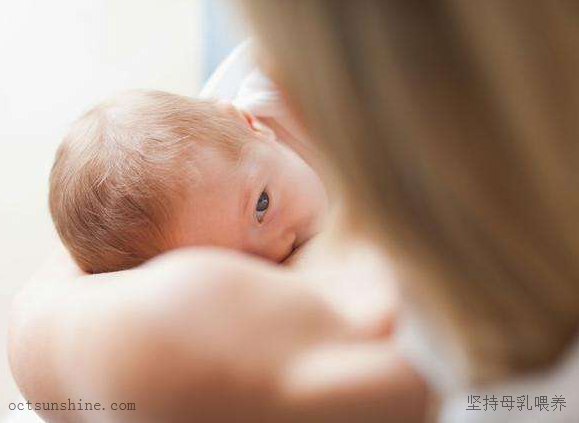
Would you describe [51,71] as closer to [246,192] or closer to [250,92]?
[250,92]

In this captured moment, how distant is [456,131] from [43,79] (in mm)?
1551

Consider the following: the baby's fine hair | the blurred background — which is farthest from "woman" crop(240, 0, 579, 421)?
the blurred background

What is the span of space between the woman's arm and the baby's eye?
253 millimetres

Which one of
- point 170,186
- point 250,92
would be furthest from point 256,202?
point 250,92

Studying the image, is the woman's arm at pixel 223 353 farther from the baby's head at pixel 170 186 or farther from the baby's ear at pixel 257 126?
the baby's ear at pixel 257 126

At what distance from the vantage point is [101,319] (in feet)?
1.87

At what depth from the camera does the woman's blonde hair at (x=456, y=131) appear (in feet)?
1.06

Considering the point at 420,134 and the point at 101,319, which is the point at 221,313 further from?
the point at 420,134

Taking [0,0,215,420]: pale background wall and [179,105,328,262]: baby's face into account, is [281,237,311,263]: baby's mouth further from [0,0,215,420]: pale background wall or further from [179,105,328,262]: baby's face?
[0,0,215,420]: pale background wall

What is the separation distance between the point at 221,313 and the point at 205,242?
0.90 feet

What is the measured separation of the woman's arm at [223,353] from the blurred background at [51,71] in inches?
44.0

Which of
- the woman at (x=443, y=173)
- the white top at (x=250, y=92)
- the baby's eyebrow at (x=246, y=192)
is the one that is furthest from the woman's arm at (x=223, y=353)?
the white top at (x=250, y=92)

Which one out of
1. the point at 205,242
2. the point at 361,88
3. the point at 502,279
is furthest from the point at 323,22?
the point at 205,242

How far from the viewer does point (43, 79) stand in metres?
1.72
